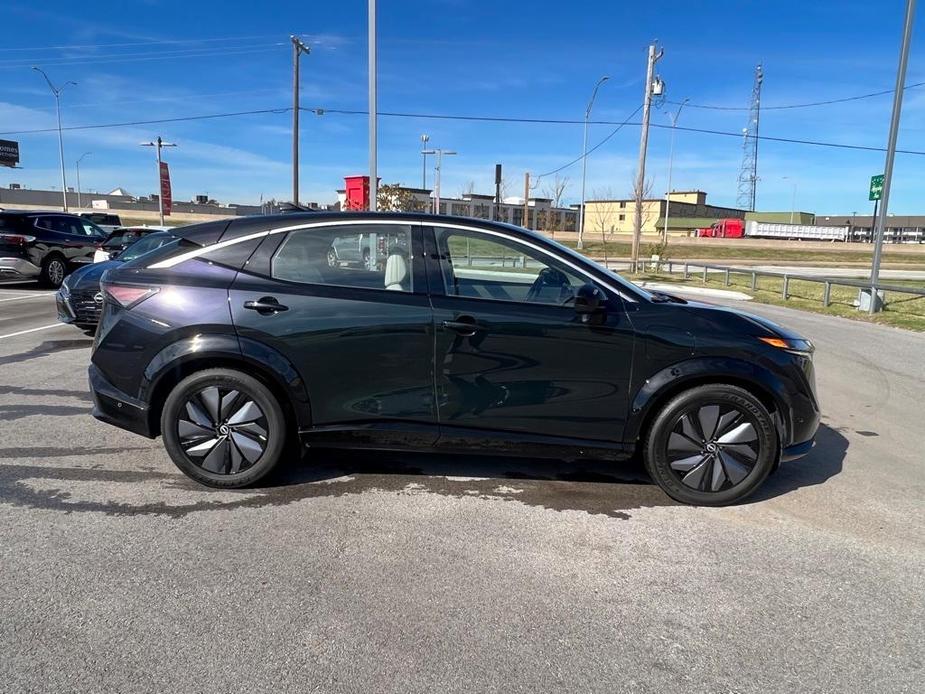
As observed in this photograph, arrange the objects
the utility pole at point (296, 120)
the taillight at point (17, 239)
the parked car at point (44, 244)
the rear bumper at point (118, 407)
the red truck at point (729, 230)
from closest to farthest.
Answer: the rear bumper at point (118, 407) → the taillight at point (17, 239) → the parked car at point (44, 244) → the utility pole at point (296, 120) → the red truck at point (729, 230)

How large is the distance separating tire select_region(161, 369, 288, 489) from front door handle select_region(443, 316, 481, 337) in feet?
3.84

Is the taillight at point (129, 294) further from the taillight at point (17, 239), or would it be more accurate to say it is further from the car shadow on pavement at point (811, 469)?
the taillight at point (17, 239)

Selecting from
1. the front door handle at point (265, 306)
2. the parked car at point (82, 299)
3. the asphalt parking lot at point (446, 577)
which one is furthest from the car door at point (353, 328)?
the parked car at point (82, 299)

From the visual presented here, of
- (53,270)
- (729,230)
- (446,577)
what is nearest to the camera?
(446,577)

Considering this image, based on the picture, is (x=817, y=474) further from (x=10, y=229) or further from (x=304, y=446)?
(x=10, y=229)

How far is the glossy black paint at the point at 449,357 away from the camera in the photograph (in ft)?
12.2

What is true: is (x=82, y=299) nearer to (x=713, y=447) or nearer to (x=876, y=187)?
(x=713, y=447)

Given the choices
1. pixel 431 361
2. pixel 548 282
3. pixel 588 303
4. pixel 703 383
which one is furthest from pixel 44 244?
pixel 703 383

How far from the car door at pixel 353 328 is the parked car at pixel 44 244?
523 inches

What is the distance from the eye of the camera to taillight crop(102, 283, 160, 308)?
12.6 ft

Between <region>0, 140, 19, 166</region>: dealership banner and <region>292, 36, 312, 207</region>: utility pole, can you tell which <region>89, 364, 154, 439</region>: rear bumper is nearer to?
<region>292, 36, 312, 207</region>: utility pole

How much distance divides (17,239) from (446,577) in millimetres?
15316

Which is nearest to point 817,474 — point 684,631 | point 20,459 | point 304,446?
point 684,631

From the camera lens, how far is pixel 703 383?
12.5ft
